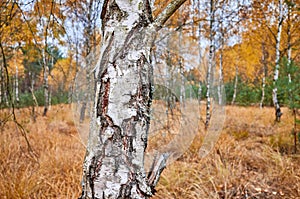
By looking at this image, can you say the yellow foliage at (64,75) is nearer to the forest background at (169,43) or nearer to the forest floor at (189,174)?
the forest background at (169,43)

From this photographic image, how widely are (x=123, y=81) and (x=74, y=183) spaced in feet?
5.78

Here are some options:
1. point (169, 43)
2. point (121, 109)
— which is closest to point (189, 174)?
point (169, 43)

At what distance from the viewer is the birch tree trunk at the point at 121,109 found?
2.28 feet

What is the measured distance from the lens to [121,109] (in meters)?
0.70

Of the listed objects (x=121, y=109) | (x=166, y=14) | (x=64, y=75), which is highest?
(x=166, y=14)

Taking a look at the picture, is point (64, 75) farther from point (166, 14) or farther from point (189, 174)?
point (189, 174)

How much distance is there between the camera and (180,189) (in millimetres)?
2254

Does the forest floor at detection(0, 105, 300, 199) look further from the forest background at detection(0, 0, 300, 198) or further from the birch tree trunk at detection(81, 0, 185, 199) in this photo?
the birch tree trunk at detection(81, 0, 185, 199)

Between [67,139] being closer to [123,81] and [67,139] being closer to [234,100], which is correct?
[123,81]

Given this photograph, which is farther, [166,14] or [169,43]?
[169,43]

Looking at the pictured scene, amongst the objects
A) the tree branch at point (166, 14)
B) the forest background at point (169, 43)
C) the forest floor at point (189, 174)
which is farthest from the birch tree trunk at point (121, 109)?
the forest floor at point (189, 174)

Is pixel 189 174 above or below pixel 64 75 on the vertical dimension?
Answer: below

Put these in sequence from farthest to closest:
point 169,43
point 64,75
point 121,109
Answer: point 169,43, point 64,75, point 121,109

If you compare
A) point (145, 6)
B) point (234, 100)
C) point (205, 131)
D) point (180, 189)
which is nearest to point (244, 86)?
point (234, 100)
